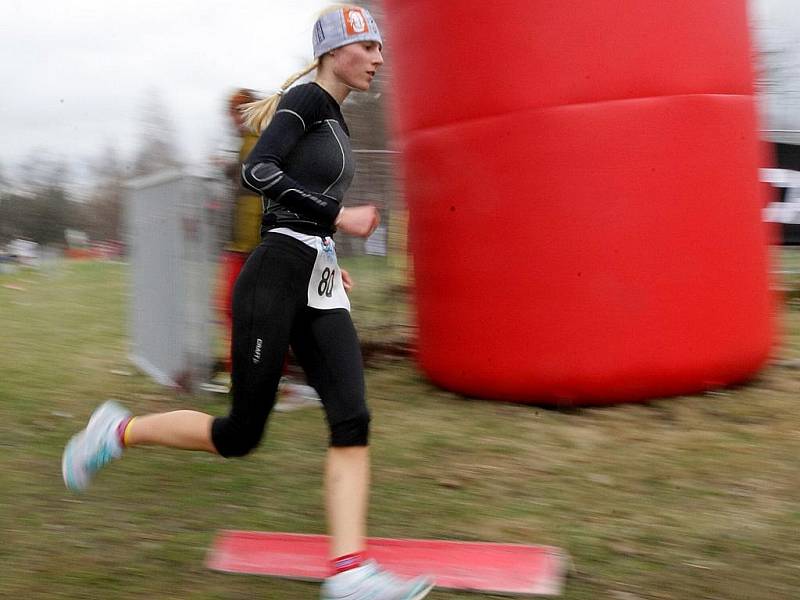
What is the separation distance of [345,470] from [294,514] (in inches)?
37.4

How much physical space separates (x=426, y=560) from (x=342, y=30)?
1812mm

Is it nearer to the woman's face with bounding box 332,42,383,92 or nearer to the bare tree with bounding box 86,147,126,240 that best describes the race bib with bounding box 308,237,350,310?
the woman's face with bounding box 332,42,383,92

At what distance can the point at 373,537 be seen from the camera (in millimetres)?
3750

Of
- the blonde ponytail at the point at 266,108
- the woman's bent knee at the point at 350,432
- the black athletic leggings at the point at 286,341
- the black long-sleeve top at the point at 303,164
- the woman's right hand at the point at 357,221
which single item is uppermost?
the blonde ponytail at the point at 266,108

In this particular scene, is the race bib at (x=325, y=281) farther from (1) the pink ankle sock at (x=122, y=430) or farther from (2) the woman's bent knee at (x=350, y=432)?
(1) the pink ankle sock at (x=122, y=430)

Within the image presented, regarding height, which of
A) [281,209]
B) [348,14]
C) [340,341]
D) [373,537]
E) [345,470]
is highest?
[348,14]

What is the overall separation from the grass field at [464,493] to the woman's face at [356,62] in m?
1.70

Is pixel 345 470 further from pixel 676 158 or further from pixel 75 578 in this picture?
pixel 676 158

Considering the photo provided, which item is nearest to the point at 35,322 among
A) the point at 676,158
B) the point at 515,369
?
the point at 515,369

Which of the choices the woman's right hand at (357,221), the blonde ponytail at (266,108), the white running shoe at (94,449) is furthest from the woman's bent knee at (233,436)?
the blonde ponytail at (266,108)

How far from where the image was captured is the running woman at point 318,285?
314 centimetres

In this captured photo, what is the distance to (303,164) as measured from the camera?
3.22 metres

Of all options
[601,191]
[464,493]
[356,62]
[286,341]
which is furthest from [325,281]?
[601,191]

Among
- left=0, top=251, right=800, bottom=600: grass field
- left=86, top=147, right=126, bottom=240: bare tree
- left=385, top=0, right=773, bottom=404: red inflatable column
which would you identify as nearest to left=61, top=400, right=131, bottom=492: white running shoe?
left=0, top=251, right=800, bottom=600: grass field
